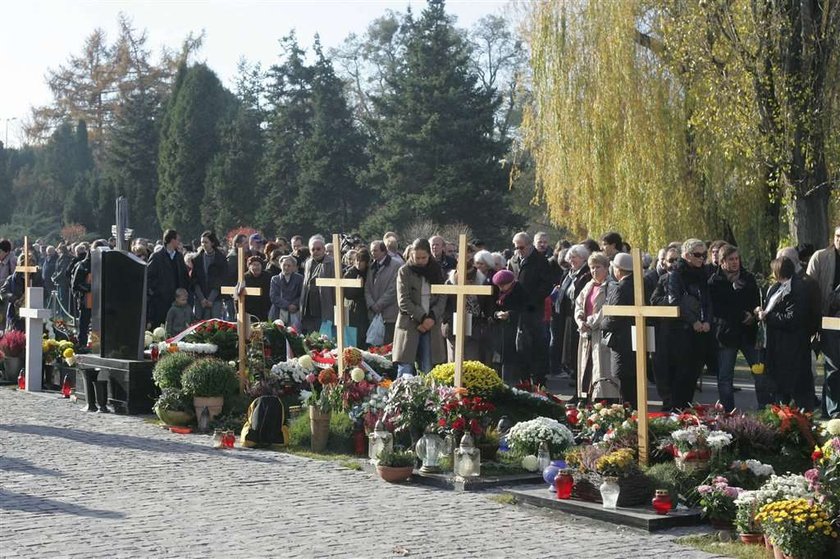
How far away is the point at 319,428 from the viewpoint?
12367 millimetres

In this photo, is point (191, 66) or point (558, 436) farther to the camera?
point (191, 66)

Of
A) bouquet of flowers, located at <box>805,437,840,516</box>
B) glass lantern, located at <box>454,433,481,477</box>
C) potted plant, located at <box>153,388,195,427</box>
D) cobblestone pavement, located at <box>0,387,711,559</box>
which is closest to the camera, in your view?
bouquet of flowers, located at <box>805,437,840,516</box>

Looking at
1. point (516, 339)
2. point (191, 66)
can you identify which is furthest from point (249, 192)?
point (516, 339)

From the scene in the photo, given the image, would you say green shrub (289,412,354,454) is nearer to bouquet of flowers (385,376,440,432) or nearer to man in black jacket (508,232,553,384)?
bouquet of flowers (385,376,440,432)

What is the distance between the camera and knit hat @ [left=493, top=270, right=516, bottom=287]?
1543 cm

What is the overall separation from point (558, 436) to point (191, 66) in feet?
187

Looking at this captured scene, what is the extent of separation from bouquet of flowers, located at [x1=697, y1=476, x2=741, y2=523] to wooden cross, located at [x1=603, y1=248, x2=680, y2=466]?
0.92m

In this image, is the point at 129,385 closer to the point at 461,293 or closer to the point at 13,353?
the point at 13,353

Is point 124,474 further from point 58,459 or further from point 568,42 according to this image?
point 568,42

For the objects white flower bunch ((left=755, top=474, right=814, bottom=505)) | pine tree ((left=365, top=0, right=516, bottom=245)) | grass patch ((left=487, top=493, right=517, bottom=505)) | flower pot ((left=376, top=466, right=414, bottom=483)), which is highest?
pine tree ((left=365, top=0, right=516, bottom=245))

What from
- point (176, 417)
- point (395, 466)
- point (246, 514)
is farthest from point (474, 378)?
point (246, 514)

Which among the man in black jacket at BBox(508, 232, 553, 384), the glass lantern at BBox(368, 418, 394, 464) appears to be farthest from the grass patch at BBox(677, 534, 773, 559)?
the man in black jacket at BBox(508, 232, 553, 384)

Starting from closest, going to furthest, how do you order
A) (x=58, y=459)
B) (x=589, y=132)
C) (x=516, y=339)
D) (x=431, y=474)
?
1. (x=431, y=474)
2. (x=58, y=459)
3. (x=516, y=339)
4. (x=589, y=132)

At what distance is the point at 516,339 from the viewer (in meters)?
15.9
